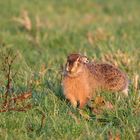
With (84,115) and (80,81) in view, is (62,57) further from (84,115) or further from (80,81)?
(84,115)

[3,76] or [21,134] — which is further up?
[3,76]

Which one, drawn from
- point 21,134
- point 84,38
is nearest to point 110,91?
point 21,134

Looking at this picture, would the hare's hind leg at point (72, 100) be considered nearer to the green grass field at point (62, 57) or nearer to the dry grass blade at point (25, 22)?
the green grass field at point (62, 57)

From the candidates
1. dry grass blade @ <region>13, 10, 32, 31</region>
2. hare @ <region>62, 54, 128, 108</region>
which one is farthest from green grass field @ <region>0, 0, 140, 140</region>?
hare @ <region>62, 54, 128, 108</region>

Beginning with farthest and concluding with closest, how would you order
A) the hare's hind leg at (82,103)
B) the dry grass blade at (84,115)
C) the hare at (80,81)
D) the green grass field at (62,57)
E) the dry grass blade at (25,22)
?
the dry grass blade at (25,22) < the hare's hind leg at (82,103) < the hare at (80,81) < the dry grass blade at (84,115) < the green grass field at (62,57)

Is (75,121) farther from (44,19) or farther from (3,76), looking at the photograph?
(44,19)

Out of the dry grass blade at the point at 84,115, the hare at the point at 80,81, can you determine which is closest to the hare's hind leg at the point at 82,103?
the hare at the point at 80,81

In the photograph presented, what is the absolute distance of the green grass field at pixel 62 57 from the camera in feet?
18.4

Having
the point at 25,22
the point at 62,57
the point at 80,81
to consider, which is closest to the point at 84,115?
the point at 80,81

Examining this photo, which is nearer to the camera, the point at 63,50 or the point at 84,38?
the point at 63,50

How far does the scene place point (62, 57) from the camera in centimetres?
973

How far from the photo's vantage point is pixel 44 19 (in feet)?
46.3

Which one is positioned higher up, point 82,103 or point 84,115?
point 82,103

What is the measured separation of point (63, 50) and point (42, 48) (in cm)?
37
